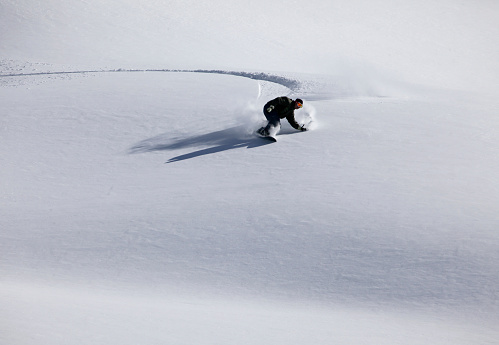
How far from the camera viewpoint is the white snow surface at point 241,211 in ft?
16.1

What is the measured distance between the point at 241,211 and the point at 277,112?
2.99 metres

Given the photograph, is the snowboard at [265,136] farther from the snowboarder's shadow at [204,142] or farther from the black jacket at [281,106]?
the black jacket at [281,106]

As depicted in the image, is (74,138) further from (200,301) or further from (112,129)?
(200,301)

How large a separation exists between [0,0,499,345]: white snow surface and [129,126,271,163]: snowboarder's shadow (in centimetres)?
5

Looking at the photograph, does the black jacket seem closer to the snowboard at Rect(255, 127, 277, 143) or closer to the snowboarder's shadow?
the snowboard at Rect(255, 127, 277, 143)

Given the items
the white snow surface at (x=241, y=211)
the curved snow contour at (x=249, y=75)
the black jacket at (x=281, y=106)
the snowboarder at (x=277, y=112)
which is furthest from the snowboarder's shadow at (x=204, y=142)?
the curved snow contour at (x=249, y=75)

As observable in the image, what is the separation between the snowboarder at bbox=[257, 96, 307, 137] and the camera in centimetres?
930

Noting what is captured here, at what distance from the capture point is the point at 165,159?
8.91 metres

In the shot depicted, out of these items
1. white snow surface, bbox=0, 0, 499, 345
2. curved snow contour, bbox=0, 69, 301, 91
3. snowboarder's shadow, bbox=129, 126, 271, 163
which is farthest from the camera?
curved snow contour, bbox=0, 69, 301, 91

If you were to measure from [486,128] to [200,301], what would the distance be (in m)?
6.98

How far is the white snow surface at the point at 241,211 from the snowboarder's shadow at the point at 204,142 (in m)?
0.05

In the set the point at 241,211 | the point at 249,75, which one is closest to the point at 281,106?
the point at 241,211

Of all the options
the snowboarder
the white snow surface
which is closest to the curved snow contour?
the white snow surface

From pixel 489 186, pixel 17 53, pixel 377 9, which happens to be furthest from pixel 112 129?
pixel 377 9
